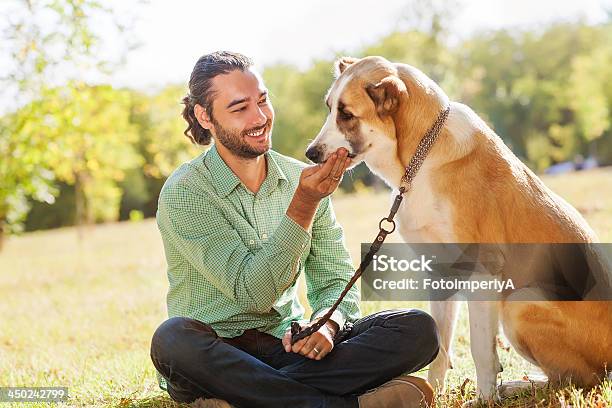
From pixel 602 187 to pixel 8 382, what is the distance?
46.8 feet

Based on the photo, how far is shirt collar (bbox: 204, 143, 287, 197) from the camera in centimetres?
384

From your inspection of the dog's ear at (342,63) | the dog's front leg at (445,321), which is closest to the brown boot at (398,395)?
the dog's front leg at (445,321)

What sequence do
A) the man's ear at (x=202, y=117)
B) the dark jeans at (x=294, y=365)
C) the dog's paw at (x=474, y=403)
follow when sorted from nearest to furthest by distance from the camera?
the dark jeans at (x=294, y=365)
the dog's paw at (x=474, y=403)
the man's ear at (x=202, y=117)

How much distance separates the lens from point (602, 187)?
16359 millimetres

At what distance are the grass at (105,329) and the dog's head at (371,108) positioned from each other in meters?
1.32

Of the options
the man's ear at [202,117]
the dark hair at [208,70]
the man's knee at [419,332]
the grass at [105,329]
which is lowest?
the grass at [105,329]

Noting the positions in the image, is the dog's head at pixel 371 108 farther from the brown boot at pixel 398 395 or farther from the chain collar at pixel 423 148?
the brown boot at pixel 398 395

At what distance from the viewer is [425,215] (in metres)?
3.81

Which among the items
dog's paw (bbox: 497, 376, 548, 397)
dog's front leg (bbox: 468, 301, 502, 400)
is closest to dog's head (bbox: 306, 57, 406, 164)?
dog's front leg (bbox: 468, 301, 502, 400)

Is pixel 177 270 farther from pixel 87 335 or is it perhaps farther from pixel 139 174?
pixel 139 174

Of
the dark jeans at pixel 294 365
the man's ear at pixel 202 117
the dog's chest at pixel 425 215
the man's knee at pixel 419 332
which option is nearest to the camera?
the dark jeans at pixel 294 365

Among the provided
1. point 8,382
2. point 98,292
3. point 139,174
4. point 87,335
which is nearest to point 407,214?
point 8,382

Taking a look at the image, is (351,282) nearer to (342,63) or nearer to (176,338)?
(176,338)

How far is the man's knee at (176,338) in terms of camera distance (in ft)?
11.1
